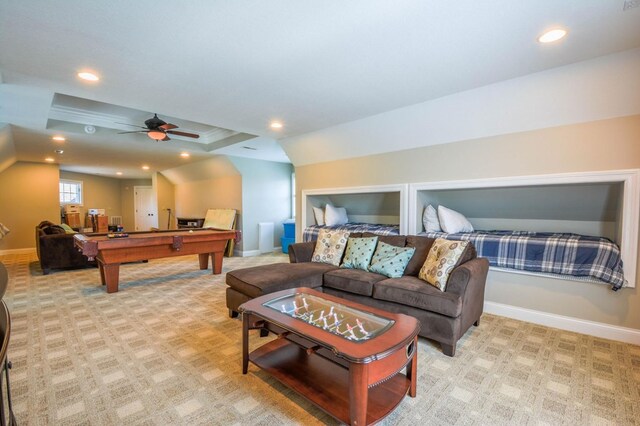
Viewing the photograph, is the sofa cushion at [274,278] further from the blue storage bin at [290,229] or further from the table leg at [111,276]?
the blue storage bin at [290,229]

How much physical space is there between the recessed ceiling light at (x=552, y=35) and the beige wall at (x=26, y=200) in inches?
415

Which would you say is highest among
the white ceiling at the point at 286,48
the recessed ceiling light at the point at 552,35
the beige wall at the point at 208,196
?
the white ceiling at the point at 286,48

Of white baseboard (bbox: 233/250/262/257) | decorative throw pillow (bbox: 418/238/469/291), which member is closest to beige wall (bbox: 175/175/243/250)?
white baseboard (bbox: 233/250/262/257)

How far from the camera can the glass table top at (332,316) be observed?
1845 mm

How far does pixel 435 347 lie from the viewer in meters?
2.61

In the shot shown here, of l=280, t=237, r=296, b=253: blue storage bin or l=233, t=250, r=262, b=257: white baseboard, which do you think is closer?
l=233, t=250, r=262, b=257: white baseboard

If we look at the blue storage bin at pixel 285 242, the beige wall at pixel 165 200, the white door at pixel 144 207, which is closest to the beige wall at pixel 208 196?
the beige wall at pixel 165 200

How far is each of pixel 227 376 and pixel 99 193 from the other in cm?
1150

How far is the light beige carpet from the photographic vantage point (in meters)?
1.78

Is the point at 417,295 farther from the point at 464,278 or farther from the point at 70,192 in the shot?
the point at 70,192

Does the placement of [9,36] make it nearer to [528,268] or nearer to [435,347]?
[435,347]

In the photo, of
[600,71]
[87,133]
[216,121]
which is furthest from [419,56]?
[87,133]

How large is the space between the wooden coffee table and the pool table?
2898 millimetres

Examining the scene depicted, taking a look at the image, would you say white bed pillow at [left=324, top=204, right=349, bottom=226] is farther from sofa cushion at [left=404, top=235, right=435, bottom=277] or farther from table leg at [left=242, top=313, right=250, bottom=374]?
table leg at [left=242, top=313, right=250, bottom=374]
